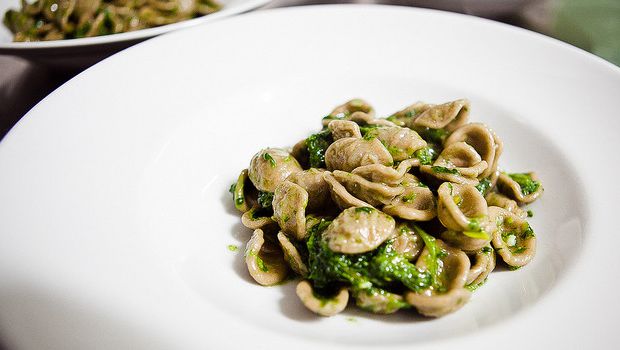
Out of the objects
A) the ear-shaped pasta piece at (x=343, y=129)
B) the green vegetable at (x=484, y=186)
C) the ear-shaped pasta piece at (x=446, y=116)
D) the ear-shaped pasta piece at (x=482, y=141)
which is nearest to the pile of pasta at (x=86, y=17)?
the ear-shaped pasta piece at (x=343, y=129)

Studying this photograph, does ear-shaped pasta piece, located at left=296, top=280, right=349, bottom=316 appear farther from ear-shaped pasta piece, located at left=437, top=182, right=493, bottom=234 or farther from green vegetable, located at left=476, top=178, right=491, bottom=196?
green vegetable, located at left=476, top=178, right=491, bottom=196

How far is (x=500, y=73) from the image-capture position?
404 cm

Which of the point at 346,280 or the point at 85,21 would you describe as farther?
the point at 85,21

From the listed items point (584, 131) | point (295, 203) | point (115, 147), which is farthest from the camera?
point (584, 131)

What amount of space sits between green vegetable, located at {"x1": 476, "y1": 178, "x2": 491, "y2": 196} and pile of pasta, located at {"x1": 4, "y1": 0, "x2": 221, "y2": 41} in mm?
3269

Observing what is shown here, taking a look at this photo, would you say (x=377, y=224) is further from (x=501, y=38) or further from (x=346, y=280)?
(x=501, y=38)

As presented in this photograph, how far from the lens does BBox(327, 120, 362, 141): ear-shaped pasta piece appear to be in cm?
322

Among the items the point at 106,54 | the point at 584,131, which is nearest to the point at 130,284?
the point at 106,54

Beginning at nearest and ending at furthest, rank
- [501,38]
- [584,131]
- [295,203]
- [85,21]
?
[295,203] → [584,131] → [501,38] → [85,21]

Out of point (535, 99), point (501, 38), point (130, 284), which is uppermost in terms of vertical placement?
point (501, 38)

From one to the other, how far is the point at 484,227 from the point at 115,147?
2096 mm

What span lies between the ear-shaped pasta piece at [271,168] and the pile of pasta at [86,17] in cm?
239

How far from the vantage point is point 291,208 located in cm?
292

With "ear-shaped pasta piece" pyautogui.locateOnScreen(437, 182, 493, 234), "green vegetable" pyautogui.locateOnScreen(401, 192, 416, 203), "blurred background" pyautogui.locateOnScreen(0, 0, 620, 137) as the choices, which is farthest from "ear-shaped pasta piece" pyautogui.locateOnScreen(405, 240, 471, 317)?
"blurred background" pyautogui.locateOnScreen(0, 0, 620, 137)
